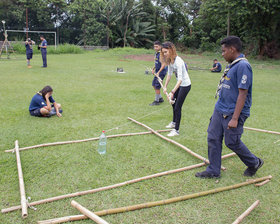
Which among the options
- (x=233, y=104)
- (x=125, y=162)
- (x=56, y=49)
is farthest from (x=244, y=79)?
(x=56, y=49)

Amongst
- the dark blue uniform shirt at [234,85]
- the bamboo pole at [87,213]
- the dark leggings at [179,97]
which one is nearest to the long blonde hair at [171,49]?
the dark leggings at [179,97]

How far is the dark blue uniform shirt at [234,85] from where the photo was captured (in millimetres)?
3100

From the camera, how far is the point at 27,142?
16.2 ft

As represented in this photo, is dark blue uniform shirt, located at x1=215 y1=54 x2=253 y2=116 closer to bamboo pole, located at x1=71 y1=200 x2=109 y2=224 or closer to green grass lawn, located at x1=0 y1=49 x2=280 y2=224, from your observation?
green grass lawn, located at x1=0 y1=49 x2=280 y2=224

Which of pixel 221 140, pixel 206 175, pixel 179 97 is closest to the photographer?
pixel 221 140

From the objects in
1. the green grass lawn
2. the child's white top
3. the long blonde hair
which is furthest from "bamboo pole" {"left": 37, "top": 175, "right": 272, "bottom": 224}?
the long blonde hair

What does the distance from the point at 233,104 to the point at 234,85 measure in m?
0.25

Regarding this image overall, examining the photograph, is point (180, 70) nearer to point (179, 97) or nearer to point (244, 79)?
point (179, 97)

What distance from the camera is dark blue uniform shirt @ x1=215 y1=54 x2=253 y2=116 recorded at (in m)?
3.10

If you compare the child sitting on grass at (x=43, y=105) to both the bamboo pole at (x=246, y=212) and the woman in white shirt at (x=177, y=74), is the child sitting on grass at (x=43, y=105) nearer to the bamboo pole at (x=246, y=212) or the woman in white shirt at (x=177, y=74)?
the woman in white shirt at (x=177, y=74)

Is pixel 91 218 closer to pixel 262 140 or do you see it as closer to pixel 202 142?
pixel 202 142

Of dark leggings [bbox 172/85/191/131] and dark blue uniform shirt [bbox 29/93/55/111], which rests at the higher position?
dark leggings [bbox 172/85/191/131]

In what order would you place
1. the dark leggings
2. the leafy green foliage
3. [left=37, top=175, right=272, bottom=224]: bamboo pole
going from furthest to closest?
the leafy green foliage < the dark leggings < [left=37, top=175, right=272, bottom=224]: bamboo pole

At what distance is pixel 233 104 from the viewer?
3.33 m
